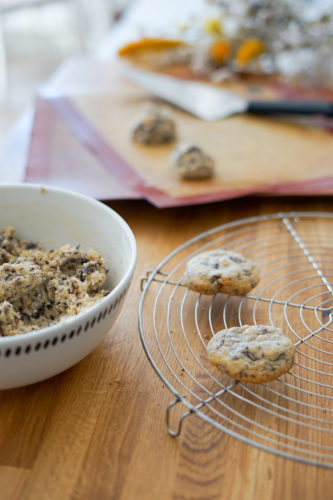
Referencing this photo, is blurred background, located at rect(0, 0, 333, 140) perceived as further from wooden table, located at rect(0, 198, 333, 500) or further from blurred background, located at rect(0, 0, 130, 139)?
wooden table, located at rect(0, 198, 333, 500)

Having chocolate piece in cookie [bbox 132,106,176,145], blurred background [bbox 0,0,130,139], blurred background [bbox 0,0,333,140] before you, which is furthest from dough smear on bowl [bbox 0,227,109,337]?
blurred background [bbox 0,0,130,139]

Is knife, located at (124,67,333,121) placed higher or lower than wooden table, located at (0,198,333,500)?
higher

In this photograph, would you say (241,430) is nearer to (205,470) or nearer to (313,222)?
(205,470)

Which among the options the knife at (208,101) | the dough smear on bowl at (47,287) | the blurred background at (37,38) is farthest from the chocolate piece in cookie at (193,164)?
the blurred background at (37,38)

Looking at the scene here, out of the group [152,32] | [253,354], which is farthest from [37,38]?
[253,354]

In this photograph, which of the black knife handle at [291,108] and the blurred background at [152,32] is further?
the blurred background at [152,32]

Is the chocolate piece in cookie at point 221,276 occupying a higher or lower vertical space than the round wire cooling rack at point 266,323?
higher

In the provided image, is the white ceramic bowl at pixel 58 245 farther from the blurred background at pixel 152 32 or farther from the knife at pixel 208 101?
the blurred background at pixel 152 32
